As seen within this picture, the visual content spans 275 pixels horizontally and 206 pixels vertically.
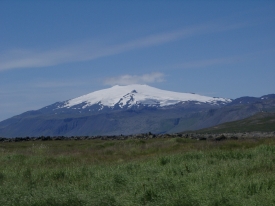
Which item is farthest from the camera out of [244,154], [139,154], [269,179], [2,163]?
[139,154]

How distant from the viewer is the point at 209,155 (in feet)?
67.0

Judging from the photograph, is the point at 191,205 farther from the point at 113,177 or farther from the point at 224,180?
the point at 113,177

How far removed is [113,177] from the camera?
15312 mm

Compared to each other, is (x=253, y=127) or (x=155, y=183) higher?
(x=253, y=127)

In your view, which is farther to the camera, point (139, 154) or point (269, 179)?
point (139, 154)

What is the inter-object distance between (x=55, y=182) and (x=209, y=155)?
747 cm

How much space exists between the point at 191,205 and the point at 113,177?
4712mm

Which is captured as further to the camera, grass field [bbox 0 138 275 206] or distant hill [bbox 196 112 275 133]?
distant hill [bbox 196 112 275 133]

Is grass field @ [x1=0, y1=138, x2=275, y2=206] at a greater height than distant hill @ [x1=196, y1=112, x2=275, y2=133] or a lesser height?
lesser

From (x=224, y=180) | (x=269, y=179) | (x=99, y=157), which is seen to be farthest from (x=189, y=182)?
(x=99, y=157)

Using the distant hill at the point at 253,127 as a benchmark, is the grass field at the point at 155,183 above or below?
below

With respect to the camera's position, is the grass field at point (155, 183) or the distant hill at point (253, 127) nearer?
the grass field at point (155, 183)

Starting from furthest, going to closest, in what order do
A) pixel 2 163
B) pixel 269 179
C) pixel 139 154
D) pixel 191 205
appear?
pixel 139 154 → pixel 2 163 → pixel 269 179 → pixel 191 205

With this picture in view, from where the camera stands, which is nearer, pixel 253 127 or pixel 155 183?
pixel 155 183
